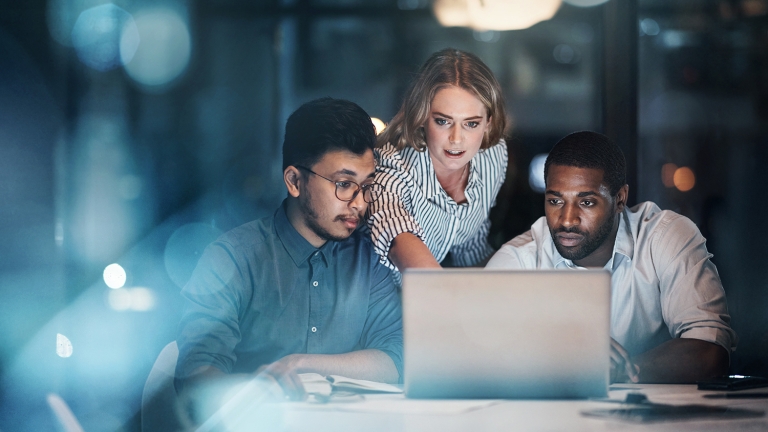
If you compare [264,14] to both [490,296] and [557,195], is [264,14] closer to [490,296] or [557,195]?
[557,195]

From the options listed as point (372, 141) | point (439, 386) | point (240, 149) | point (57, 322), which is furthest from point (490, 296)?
point (240, 149)

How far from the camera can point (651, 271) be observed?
245 centimetres

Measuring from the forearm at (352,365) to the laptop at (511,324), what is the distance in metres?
0.63

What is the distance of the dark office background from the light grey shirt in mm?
Result: 536

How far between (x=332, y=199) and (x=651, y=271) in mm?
1250

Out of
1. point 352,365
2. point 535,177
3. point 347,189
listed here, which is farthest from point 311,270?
point 535,177

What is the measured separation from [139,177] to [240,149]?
628 mm

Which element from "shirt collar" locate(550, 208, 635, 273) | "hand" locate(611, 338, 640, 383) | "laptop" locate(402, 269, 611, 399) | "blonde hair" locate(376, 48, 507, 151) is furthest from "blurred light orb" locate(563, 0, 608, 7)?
"laptop" locate(402, 269, 611, 399)

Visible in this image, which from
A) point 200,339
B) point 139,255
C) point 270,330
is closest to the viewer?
point 200,339

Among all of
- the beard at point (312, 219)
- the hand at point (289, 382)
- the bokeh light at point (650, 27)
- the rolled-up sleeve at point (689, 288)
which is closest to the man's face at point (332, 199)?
the beard at point (312, 219)

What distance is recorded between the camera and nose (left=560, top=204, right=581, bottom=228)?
252 cm

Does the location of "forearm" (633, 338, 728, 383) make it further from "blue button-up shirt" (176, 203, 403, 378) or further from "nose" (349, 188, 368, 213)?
"nose" (349, 188, 368, 213)

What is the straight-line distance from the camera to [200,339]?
6.40 ft

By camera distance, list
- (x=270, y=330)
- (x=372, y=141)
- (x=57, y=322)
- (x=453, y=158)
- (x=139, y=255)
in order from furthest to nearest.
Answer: (x=139, y=255), (x=57, y=322), (x=453, y=158), (x=372, y=141), (x=270, y=330)
